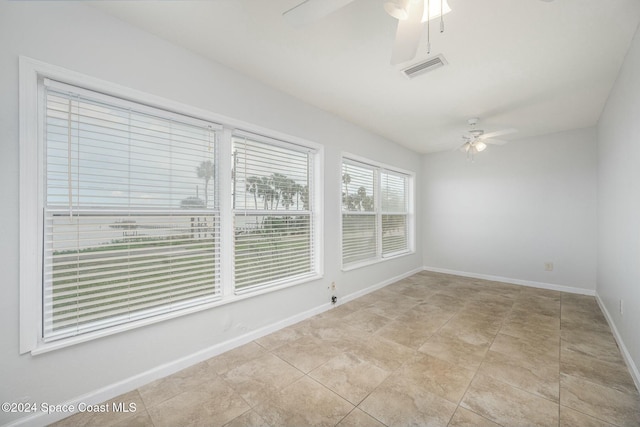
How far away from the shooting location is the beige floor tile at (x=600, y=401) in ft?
5.18

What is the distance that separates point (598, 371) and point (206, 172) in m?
3.58

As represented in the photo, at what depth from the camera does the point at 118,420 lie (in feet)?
5.16

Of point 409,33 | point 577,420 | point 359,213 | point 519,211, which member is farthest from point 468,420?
point 519,211

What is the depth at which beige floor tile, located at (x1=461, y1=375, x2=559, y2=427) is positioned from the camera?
5.14 feet

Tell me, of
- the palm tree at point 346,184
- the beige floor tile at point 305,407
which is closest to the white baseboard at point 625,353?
the beige floor tile at point 305,407

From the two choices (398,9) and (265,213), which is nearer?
(398,9)

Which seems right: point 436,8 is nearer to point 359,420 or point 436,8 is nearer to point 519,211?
point 359,420

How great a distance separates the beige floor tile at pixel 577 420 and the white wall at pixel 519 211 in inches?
133

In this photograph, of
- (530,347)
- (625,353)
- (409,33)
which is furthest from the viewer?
(530,347)

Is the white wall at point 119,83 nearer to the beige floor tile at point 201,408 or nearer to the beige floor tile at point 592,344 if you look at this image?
the beige floor tile at point 201,408

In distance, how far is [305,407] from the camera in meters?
1.69

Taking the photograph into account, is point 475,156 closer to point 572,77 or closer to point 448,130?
point 448,130

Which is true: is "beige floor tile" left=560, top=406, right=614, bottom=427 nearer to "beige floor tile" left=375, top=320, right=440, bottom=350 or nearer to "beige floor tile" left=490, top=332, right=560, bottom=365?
"beige floor tile" left=490, top=332, right=560, bottom=365

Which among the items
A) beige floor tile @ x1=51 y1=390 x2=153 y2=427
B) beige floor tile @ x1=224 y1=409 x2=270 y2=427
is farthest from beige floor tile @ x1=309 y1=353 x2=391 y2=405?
beige floor tile @ x1=51 y1=390 x2=153 y2=427
